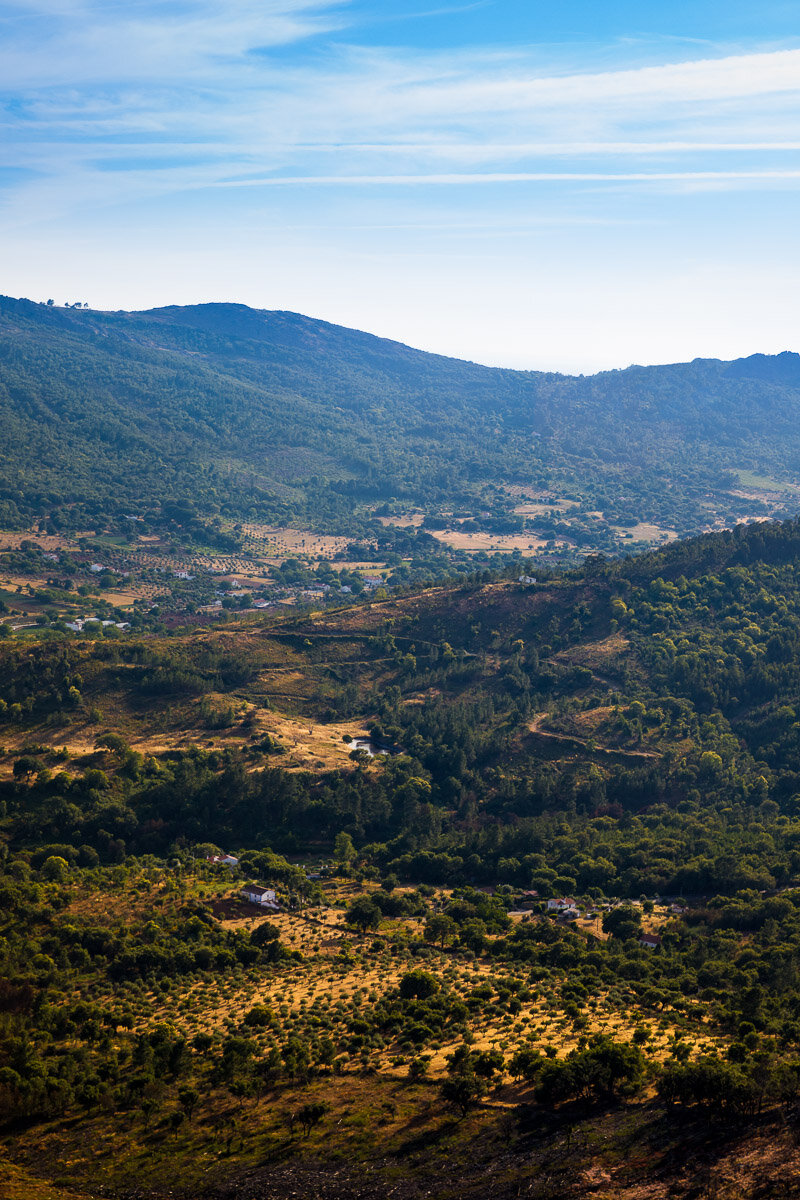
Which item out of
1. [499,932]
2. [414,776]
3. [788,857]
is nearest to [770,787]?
[788,857]

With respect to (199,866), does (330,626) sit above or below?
above

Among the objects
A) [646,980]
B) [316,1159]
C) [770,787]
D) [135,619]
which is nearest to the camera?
[316,1159]

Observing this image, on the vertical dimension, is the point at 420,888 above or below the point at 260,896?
below

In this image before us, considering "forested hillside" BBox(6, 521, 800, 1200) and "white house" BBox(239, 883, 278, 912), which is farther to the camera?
"white house" BBox(239, 883, 278, 912)

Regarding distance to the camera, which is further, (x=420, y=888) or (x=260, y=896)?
(x=420, y=888)

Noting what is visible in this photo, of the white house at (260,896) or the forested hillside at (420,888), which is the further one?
the white house at (260,896)

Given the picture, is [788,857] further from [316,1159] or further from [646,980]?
[316,1159]

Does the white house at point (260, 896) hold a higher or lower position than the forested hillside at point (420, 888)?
lower

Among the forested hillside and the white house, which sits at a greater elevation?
the forested hillside
